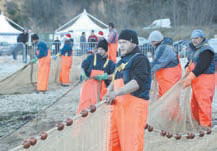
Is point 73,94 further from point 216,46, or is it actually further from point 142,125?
point 216,46

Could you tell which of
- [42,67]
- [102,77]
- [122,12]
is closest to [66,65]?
[42,67]

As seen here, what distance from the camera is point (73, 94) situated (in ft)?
29.3

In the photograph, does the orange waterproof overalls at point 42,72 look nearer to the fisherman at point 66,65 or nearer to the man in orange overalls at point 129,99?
the fisherman at point 66,65

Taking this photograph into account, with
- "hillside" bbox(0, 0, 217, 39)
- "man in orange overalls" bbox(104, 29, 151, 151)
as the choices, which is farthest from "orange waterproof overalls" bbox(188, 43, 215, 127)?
"hillside" bbox(0, 0, 217, 39)

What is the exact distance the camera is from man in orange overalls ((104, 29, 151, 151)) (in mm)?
2990

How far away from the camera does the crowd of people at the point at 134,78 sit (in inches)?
119

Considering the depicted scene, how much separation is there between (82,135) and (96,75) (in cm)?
208

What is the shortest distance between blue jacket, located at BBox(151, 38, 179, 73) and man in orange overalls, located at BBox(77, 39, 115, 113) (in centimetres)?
98

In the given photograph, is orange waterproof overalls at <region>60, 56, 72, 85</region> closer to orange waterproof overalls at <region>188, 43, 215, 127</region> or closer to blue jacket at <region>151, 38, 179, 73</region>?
blue jacket at <region>151, 38, 179, 73</region>

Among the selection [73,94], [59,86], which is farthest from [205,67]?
[59,86]

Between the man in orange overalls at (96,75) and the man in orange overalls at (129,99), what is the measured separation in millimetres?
1709

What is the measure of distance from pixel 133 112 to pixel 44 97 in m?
6.17

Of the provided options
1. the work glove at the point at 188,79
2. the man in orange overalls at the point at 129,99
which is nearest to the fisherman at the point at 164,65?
the work glove at the point at 188,79

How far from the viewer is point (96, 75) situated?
4.96 metres
